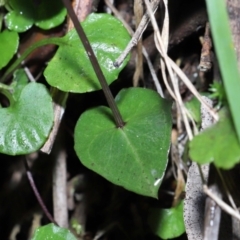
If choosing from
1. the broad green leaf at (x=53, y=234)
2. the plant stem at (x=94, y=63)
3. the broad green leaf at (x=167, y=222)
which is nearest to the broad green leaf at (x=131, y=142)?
the plant stem at (x=94, y=63)

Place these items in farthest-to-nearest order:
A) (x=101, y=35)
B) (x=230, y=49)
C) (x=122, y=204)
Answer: (x=122, y=204), (x=101, y=35), (x=230, y=49)

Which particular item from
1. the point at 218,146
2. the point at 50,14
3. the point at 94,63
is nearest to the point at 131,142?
the point at 94,63

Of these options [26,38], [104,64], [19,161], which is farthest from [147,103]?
[19,161]

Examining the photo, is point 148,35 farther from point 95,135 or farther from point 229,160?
point 229,160

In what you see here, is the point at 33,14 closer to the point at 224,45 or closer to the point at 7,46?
the point at 7,46

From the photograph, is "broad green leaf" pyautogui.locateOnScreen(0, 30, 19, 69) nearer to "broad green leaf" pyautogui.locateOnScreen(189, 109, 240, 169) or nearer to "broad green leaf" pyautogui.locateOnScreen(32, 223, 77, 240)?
"broad green leaf" pyautogui.locateOnScreen(32, 223, 77, 240)

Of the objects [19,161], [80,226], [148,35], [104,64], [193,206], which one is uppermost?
[104,64]

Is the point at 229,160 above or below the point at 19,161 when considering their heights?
above
